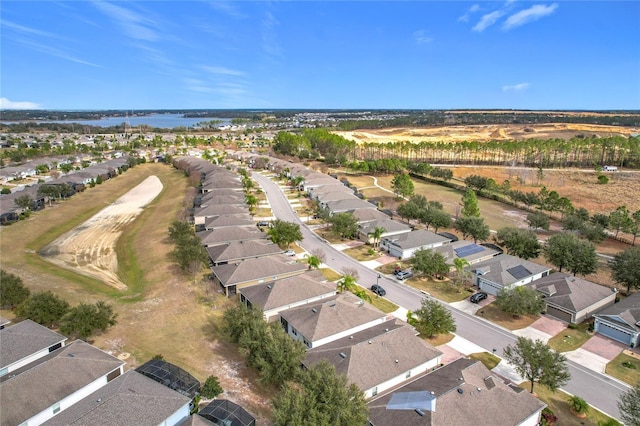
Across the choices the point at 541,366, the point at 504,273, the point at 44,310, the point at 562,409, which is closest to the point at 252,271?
the point at 44,310

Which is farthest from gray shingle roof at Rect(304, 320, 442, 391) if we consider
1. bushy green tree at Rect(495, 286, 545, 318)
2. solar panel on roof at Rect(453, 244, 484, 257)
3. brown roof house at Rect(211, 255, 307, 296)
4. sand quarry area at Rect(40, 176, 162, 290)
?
sand quarry area at Rect(40, 176, 162, 290)

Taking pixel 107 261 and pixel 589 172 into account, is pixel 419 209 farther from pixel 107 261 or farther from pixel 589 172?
pixel 589 172

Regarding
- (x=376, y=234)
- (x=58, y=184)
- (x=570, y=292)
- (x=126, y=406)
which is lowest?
(x=570, y=292)

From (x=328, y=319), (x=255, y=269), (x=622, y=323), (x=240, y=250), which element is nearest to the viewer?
(x=328, y=319)

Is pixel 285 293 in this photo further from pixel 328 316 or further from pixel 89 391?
pixel 89 391

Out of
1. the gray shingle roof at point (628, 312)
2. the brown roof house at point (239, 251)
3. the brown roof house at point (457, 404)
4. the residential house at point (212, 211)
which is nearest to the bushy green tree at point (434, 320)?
the brown roof house at point (457, 404)

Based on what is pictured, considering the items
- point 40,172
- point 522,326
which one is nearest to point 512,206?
point 522,326
